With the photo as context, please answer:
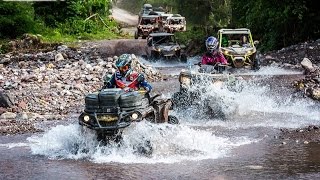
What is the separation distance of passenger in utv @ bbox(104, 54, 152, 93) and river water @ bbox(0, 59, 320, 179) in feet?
3.38

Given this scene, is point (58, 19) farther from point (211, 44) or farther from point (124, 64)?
point (124, 64)

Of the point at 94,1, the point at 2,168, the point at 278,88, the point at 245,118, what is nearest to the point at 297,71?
the point at 278,88

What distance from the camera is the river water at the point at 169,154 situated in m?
9.15

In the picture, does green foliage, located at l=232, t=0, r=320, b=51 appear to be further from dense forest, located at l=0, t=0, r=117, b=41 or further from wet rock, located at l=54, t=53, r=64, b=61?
dense forest, located at l=0, t=0, r=117, b=41

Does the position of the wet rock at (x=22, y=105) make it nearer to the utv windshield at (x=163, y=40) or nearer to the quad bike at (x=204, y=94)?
the quad bike at (x=204, y=94)

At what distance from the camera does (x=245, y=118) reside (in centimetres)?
1426

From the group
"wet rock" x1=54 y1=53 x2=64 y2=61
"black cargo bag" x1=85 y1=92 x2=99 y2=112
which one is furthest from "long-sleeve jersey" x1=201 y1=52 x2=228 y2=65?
"wet rock" x1=54 y1=53 x2=64 y2=61

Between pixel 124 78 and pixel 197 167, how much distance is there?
267 centimetres

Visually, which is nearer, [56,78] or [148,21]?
[56,78]

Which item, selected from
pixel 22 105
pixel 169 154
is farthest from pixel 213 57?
pixel 22 105

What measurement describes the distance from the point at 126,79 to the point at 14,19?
2799 centimetres

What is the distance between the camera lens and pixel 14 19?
3738cm

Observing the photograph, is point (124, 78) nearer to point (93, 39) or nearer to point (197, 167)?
point (197, 167)

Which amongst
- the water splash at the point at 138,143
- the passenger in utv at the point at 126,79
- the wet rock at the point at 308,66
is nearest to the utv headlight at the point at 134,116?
the water splash at the point at 138,143
